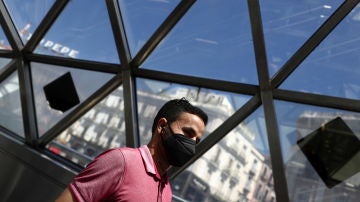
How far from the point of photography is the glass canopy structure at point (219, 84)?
7.22 m

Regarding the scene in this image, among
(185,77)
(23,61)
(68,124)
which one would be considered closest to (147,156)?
(185,77)

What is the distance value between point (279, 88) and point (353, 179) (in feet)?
6.35

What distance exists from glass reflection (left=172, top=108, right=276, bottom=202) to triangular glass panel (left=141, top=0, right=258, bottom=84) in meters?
0.99

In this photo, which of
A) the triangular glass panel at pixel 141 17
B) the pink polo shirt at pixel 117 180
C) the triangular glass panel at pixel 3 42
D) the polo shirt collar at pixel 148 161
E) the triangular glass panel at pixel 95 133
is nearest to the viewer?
the pink polo shirt at pixel 117 180

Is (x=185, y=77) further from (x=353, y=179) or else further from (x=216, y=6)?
(x=353, y=179)

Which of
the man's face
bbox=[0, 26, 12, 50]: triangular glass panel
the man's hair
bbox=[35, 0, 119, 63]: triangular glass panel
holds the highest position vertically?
the man's hair

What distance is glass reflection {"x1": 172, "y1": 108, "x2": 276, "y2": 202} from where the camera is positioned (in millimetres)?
8016

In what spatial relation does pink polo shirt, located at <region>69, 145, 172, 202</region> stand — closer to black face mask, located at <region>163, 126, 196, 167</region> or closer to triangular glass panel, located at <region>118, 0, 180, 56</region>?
black face mask, located at <region>163, 126, 196, 167</region>

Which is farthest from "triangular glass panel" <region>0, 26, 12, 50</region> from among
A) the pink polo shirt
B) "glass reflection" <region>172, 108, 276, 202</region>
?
the pink polo shirt

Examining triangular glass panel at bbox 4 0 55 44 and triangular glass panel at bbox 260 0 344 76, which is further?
triangular glass panel at bbox 4 0 55 44

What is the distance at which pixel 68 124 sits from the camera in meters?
11.1

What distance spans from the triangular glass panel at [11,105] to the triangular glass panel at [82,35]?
169cm

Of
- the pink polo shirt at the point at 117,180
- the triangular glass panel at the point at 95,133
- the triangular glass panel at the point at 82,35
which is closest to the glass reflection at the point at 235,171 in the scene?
the triangular glass panel at the point at 95,133

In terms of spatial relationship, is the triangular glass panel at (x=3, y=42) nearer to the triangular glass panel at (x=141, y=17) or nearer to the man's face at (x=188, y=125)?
the triangular glass panel at (x=141, y=17)
